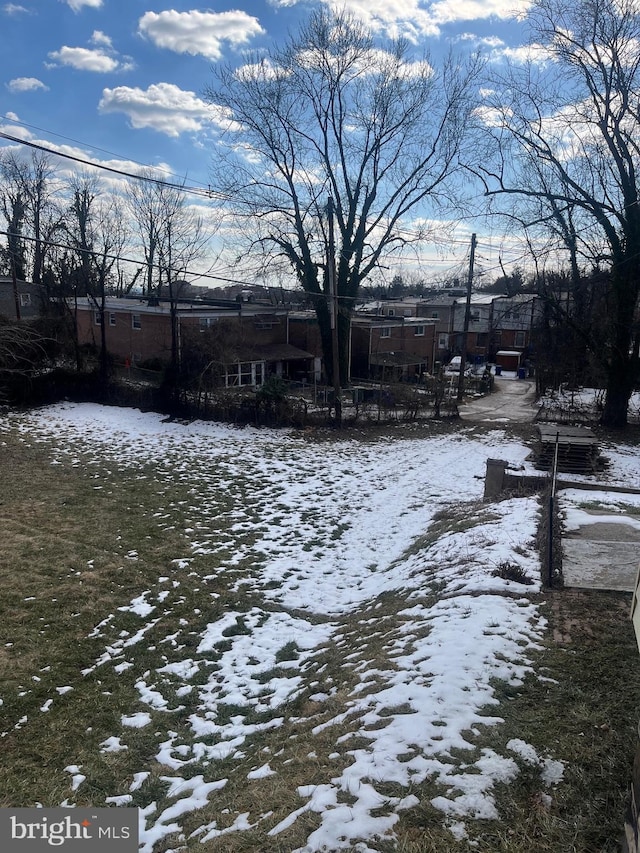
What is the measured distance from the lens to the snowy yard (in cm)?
369

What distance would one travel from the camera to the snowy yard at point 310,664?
3.69 meters

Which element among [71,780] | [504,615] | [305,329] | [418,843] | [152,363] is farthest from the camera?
[305,329]

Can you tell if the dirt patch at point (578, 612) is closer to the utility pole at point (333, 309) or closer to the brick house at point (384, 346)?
the utility pole at point (333, 309)

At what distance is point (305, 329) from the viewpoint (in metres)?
35.8

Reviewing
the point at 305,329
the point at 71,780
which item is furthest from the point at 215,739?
the point at 305,329

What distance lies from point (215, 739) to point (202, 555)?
15.7 ft

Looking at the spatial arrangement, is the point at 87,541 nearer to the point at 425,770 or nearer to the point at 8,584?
the point at 8,584

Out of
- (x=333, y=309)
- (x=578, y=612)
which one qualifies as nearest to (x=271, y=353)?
(x=333, y=309)

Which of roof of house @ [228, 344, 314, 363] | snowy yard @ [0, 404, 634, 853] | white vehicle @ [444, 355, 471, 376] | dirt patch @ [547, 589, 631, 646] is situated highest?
roof of house @ [228, 344, 314, 363]

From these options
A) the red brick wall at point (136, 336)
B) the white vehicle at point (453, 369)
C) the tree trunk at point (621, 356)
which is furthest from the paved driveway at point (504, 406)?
the red brick wall at point (136, 336)

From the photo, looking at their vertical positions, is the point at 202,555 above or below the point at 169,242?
below

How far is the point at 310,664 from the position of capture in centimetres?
636

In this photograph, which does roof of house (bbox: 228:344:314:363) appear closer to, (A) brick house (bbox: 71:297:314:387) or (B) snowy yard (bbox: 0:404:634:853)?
(A) brick house (bbox: 71:297:314:387)

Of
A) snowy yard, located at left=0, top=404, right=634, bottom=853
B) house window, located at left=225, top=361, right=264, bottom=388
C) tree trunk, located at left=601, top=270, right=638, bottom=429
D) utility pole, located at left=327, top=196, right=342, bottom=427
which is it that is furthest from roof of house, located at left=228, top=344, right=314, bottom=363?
tree trunk, located at left=601, top=270, right=638, bottom=429
